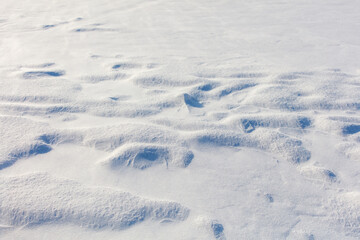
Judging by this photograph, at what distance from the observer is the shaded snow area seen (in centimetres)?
103

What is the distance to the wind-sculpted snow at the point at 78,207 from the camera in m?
1.02

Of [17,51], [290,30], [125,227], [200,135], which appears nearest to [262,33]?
[290,30]

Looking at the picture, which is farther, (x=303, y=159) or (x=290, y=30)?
(x=290, y=30)

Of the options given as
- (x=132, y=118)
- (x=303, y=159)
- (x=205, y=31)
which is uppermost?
(x=205, y=31)

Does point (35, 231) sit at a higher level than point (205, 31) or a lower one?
lower

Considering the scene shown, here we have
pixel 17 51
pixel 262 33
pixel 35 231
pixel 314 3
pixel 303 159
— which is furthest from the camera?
pixel 314 3

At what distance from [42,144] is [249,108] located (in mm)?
1040

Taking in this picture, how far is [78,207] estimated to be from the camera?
3.46 feet

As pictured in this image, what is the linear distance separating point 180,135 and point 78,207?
56 cm

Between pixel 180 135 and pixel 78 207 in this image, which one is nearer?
pixel 78 207

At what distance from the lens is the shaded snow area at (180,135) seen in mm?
1033

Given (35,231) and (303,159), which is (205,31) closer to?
(303,159)

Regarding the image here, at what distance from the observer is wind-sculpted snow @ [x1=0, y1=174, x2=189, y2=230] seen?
1.02 metres

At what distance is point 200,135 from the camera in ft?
4.66
